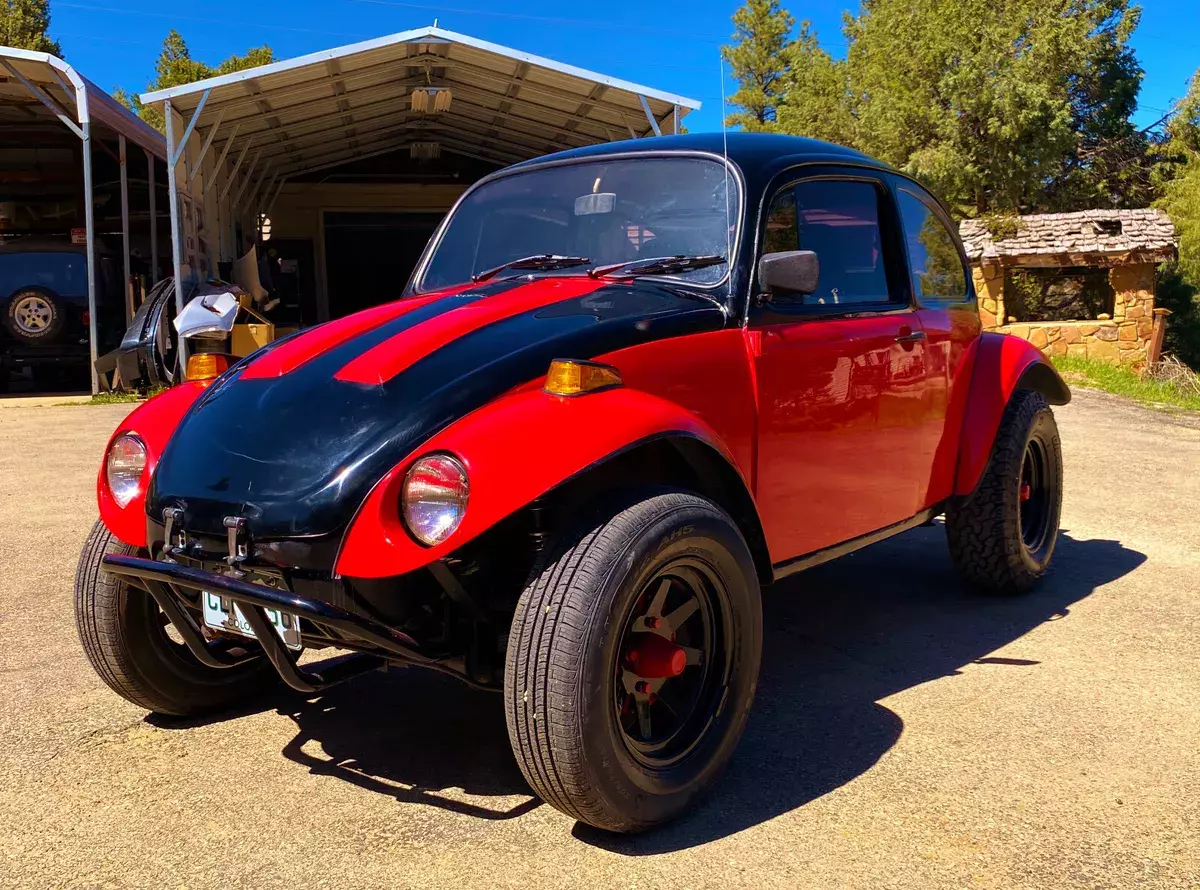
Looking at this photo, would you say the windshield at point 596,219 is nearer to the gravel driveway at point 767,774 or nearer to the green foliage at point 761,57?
the gravel driveway at point 767,774

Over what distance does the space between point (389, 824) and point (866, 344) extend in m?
2.20

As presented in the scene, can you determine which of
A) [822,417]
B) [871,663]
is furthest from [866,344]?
[871,663]

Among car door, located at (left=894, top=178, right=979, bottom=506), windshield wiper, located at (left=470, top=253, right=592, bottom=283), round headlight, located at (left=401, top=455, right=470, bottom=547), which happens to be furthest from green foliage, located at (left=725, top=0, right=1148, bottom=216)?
round headlight, located at (left=401, top=455, right=470, bottom=547)

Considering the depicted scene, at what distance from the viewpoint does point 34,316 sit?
1432cm

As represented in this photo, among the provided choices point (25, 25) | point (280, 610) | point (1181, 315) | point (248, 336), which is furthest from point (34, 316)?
point (25, 25)

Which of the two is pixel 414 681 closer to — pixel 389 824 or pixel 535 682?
pixel 389 824

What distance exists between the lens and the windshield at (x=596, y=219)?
3.49 meters

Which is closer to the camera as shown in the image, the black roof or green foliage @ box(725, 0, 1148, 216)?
the black roof

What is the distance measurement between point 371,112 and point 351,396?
15.7 m

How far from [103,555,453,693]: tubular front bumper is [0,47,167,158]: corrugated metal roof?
1135cm

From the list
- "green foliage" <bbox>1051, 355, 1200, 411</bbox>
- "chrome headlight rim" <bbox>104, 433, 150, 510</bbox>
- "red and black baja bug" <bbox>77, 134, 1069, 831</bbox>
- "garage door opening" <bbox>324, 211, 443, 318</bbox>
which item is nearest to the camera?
"red and black baja bug" <bbox>77, 134, 1069, 831</bbox>

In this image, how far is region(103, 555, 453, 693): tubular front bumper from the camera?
7.75 feet

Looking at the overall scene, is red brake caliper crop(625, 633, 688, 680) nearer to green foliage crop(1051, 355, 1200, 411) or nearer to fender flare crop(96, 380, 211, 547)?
fender flare crop(96, 380, 211, 547)

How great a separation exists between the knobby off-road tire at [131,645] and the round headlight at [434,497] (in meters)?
1.06
